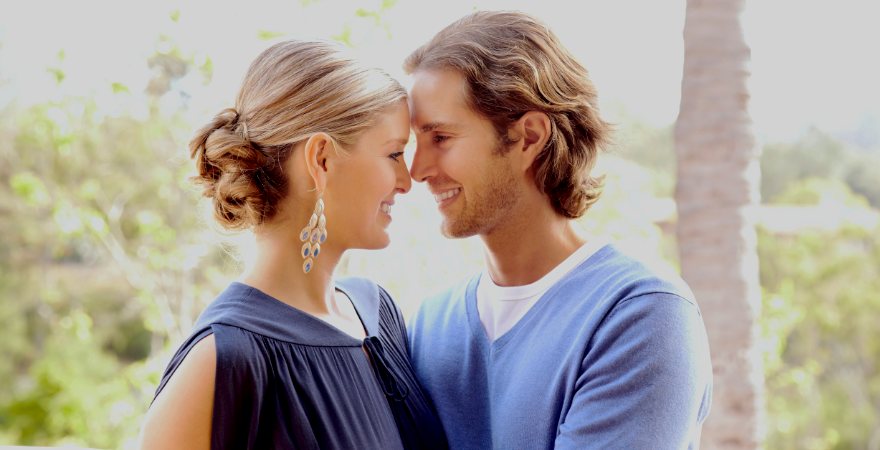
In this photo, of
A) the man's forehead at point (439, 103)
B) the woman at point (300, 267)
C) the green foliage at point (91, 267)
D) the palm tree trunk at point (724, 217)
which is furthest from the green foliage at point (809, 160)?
the woman at point (300, 267)

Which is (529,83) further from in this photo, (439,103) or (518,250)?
(518,250)

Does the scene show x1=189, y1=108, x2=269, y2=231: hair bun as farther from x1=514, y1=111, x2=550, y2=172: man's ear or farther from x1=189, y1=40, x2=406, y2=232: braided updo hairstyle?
x1=514, y1=111, x2=550, y2=172: man's ear

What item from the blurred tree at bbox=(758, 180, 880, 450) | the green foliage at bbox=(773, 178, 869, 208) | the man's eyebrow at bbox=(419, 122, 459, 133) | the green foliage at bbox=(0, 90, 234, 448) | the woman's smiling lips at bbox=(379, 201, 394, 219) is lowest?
the blurred tree at bbox=(758, 180, 880, 450)

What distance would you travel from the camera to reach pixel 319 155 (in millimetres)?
1661

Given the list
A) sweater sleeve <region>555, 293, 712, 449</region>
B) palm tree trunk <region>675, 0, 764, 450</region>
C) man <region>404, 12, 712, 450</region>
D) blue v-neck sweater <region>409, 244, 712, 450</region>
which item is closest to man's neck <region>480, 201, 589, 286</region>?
man <region>404, 12, 712, 450</region>

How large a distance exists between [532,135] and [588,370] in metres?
0.79

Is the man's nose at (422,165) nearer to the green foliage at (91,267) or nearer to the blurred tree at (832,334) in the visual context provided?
the green foliage at (91,267)

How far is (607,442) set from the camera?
1.47 m

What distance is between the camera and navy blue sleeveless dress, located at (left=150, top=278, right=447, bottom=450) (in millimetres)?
1396

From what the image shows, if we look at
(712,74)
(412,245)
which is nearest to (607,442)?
(712,74)

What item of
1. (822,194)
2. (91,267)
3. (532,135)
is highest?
(532,135)

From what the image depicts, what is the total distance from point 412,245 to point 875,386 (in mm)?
10401

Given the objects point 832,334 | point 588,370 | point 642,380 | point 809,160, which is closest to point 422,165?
point 588,370

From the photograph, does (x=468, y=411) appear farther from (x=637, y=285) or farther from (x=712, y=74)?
(x=712, y=74)
